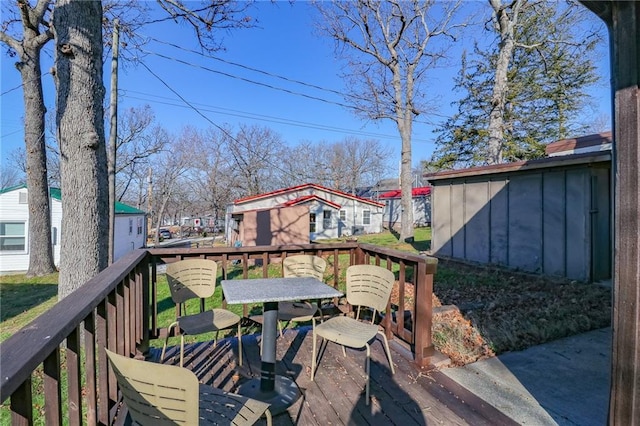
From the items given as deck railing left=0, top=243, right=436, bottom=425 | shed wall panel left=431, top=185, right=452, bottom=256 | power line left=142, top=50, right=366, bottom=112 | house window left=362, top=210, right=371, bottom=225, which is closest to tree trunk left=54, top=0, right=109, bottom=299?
deck railing left=0, top=243, right=436, bottom=425

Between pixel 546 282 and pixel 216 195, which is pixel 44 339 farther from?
pixel 216 195

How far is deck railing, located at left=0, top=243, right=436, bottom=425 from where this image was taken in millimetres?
862

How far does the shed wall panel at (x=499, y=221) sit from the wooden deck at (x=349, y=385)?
5.76 metres

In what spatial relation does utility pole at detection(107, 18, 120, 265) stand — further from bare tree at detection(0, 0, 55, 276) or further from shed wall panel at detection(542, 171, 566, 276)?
shed wall panel at detection(542, 171, 566, 276)

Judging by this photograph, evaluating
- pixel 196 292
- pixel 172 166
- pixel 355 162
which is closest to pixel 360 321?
pixel 196 292

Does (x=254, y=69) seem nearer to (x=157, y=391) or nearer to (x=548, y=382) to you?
(x=548, y=382)

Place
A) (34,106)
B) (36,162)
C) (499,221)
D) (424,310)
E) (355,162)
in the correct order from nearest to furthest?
(424,310)
(499,221)
(34,106)
(36,162)
(355,162)

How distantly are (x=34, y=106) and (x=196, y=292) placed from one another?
1009 cm

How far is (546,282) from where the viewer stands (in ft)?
19.8

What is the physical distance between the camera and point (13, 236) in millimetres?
13477

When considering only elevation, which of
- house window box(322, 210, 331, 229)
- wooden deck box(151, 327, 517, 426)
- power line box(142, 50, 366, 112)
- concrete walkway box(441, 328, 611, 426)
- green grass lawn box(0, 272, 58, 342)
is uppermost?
power line box(142, 50, 366, 112)

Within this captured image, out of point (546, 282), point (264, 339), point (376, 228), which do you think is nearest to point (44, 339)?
point (264, 339)

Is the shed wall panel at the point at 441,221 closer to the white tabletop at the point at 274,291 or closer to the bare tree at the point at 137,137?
the white tabletop at the point at 274,291

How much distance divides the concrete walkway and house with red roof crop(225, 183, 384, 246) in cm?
1014
